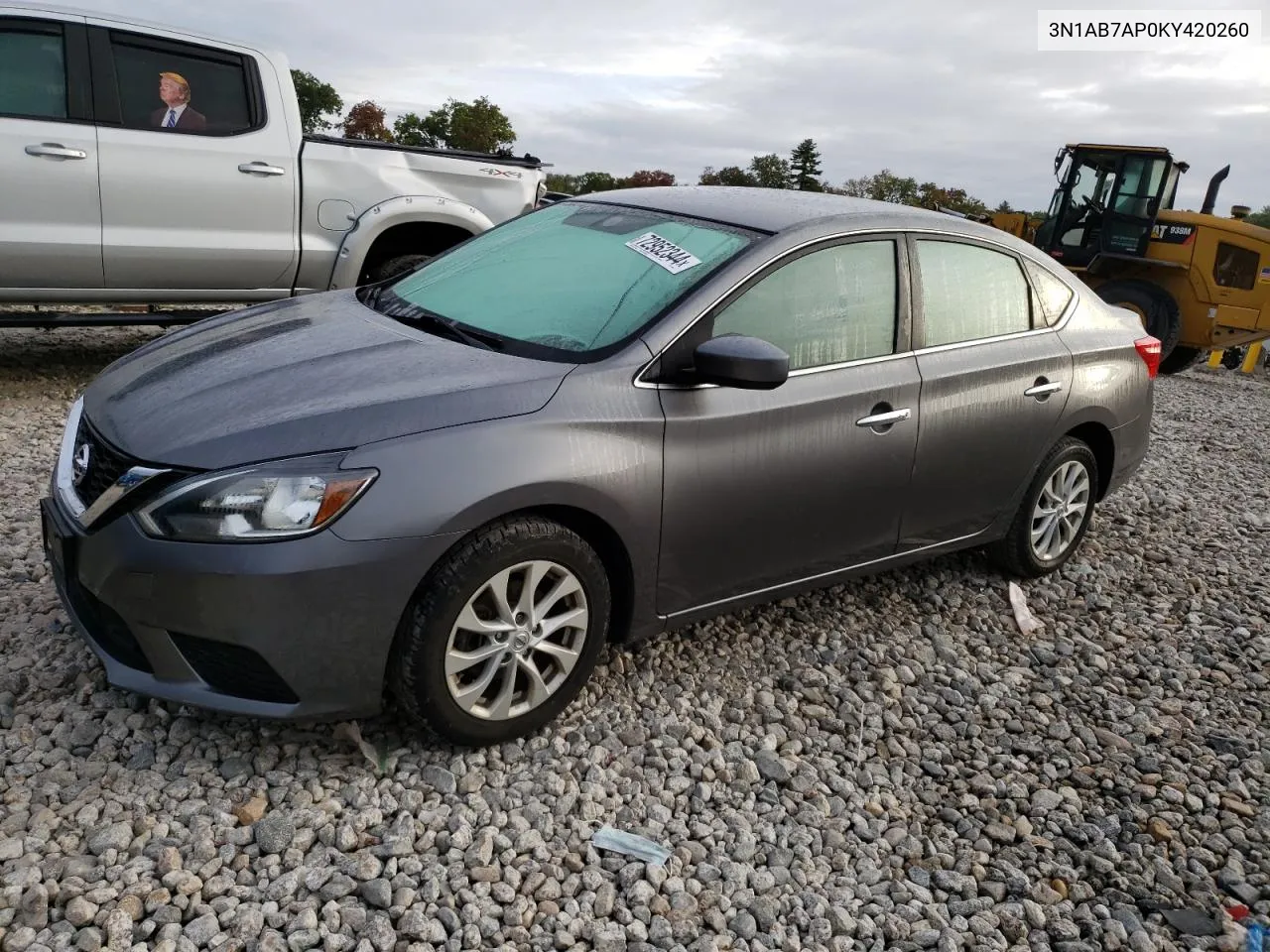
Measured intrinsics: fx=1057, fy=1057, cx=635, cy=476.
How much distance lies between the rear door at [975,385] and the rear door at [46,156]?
15.1ft

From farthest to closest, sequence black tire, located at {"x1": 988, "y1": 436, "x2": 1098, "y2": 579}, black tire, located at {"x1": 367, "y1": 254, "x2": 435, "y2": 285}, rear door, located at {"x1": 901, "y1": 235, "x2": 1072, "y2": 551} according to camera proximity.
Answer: black tire, located at {"x1": 367, "y1": 254, "x2": 435, "y2": 285}
black tire, located at {"x1": 988, "y1": 436, "x2": 1098, "y2": 579}
rear door, located at {"x1": 901, "y1": 235, "x2": 1072, "y2": 551}

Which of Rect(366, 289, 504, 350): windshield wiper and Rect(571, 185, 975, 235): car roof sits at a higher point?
Rect(571, 185, 975, 235): car roof

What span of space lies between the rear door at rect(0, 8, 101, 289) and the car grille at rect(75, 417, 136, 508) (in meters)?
3.47

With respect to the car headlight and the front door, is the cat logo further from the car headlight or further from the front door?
the car headlight

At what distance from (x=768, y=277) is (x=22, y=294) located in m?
4.58

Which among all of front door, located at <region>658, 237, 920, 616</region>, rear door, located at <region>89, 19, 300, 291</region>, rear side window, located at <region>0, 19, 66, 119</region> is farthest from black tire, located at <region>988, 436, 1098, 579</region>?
rear side window, located at <region>0, 19, 66, 119</region>

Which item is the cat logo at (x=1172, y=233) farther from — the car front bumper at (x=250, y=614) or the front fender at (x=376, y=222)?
the car front bumper at (x=250, y=614)

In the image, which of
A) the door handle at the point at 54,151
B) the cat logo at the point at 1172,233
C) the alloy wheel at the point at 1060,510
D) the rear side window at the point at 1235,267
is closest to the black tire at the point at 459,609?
the alloy wheel at the point at 1060,510

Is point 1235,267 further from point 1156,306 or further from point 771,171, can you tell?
point 771,171

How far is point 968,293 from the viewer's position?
4203 millimetres

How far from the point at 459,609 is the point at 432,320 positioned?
1.15 m

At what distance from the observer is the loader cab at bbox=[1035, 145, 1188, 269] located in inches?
485

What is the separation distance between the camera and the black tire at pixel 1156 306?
12.6 metres

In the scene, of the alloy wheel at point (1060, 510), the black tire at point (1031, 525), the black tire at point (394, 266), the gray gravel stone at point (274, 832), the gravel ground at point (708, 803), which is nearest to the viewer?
the gravel ground at point (708, 803)
